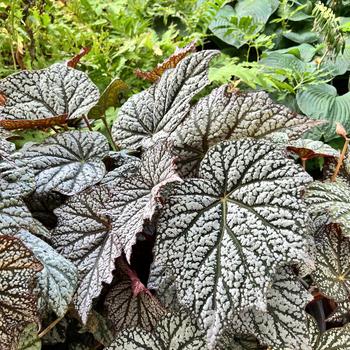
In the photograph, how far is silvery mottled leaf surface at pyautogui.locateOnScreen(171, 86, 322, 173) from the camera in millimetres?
886

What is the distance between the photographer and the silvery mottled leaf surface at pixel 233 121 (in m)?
0.89

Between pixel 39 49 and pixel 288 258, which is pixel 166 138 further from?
pixel 39 49

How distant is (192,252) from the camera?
0.77 m

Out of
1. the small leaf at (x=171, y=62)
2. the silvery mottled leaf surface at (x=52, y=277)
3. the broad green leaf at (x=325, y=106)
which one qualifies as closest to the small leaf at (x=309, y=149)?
the small leaf at (x=171, y=62)

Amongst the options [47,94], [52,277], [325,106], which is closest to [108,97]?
[47,94]

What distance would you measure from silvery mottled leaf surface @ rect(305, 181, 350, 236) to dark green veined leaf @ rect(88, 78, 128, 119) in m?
0.44

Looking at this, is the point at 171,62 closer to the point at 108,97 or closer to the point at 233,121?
the point at 108,97

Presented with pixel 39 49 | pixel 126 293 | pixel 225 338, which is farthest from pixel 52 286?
pixel 39 49

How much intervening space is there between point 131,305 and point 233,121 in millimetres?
372

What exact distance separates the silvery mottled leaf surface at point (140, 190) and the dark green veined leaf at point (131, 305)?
0.40ft

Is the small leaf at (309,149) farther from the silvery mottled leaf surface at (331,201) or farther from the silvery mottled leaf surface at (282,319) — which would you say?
the silvery mottled leaf surface at (282,319)

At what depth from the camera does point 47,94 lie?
3.45 feet

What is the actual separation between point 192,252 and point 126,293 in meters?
0.19

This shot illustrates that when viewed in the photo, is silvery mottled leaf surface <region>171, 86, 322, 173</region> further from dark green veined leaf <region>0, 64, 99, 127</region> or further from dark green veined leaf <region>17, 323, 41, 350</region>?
dark green veined leaf <region>17, 323, 41, 350</region>
